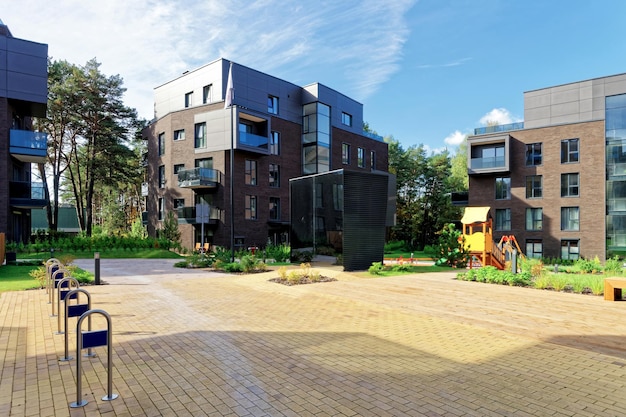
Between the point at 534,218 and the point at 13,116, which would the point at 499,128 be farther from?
the point at 13,116

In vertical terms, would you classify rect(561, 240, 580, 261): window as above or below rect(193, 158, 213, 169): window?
below

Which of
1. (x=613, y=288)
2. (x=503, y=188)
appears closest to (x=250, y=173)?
(x=503, y=188)

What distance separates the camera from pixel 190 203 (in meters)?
33.8

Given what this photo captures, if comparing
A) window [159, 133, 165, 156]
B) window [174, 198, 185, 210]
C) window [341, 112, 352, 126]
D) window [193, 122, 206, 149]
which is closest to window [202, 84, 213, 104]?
window [193, 122, 206, 149]

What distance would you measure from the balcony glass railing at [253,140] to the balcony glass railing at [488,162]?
66.0 ft

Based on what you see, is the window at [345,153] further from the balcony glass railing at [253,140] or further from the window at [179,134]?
the window at [179,134]

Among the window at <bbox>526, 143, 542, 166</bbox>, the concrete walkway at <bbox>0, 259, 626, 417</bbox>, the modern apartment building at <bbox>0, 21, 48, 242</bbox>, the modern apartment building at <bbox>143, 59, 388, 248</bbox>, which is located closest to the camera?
the concrete walkway at <bbox>0, 259, 626, 417</bbox>

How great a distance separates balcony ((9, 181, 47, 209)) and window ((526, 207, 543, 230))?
39139 millimetres

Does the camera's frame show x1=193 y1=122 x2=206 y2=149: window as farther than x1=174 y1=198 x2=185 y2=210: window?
No

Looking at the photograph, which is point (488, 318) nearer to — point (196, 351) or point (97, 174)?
point (196, 351)

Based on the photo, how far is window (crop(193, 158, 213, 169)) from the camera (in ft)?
109

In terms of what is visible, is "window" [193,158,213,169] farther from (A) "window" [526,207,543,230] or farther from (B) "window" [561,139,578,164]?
(B) "window" [561,139,578,164]

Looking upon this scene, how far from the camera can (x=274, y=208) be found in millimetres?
36031

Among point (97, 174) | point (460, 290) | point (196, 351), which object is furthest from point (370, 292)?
point (97, 174)
